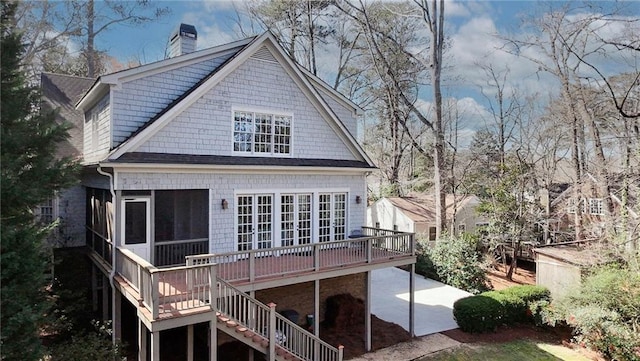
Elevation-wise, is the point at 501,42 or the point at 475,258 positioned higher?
the point at 501,42

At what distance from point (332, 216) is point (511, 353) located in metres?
7.55

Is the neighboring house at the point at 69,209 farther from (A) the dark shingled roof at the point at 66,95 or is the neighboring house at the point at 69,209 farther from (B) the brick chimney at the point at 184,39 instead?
(B) the brick chimney at the point at 184,39

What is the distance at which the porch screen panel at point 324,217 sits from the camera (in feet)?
46.3

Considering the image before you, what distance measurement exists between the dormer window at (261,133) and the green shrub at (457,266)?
11.3m

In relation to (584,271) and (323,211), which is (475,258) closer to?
(584,271)

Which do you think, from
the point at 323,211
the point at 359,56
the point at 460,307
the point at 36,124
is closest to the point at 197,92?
the point at 36,124

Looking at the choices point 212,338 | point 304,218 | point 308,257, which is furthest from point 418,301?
point 212,338

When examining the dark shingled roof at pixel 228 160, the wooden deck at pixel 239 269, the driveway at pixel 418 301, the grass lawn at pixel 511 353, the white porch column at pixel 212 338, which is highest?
the dark shingled roof at pixel 228 160

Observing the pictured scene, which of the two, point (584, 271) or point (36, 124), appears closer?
point (36, 124)

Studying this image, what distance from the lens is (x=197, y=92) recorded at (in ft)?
37.8

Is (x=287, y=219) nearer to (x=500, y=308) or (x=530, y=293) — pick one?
(x=500, y=308)

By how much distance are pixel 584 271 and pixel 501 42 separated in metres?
11.6

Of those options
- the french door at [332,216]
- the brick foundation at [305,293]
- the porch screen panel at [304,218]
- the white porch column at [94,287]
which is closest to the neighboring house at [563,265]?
the brick foundation at [305,293]

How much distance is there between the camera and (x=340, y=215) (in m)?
14.7
